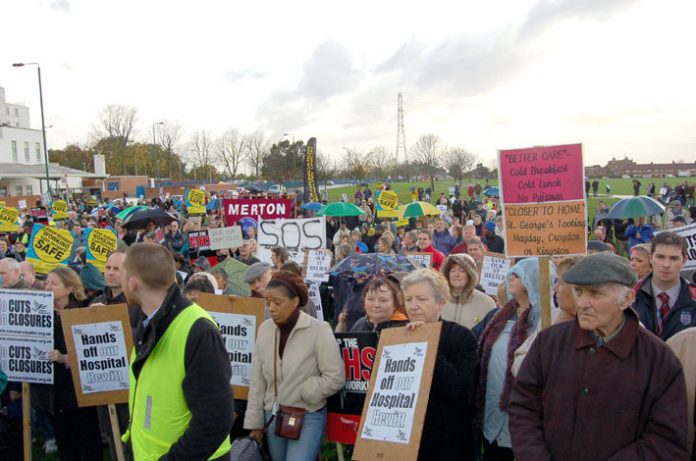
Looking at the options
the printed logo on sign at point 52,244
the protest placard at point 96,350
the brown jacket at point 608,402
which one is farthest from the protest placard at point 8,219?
the brown jacket at point 608,402

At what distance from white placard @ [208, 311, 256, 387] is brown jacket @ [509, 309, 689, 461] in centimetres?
281

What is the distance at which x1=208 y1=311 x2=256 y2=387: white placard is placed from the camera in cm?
516

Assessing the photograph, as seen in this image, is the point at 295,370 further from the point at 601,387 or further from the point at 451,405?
the point at 601,387

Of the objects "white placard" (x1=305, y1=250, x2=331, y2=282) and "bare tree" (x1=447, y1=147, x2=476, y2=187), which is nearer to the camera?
"white placard" (x1=305, y1=250, x2=331, y2=282)

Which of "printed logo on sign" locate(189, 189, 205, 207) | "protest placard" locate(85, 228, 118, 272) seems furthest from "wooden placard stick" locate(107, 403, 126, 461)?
"printed logo on sign" locate(189, 189, 205, 207)

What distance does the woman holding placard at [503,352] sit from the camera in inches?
156

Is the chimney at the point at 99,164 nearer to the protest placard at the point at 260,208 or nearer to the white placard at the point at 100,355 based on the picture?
the protest placard at the point at 260,208

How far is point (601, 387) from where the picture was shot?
8.90ft

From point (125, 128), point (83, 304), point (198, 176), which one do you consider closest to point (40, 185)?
point (125, 128)

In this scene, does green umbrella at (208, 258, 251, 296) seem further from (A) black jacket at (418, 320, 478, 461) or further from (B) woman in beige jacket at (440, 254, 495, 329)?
(A) black jacket at (418, 320, 478, 461)

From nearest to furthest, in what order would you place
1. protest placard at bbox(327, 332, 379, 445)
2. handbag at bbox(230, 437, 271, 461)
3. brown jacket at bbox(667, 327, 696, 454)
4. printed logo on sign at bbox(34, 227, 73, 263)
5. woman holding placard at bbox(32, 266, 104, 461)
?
brown jacket at bbox(667, 327, 696, 454) → handbag at bbox(230, 437, 271, 461) → protest placard at bbox(327, 332, 379, 445) → woman holding placard at bbox(32, 266, 104, 461) → printed logo on sign at bbox(34, 227, 73, 263)

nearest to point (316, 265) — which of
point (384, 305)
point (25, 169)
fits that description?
point (384, 305)

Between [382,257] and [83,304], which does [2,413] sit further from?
[382,257]

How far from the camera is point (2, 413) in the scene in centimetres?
527
